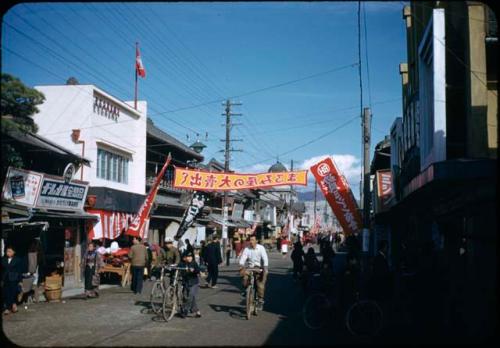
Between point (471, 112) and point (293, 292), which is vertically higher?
point (471, 112)

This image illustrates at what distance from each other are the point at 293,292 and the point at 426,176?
991 cm

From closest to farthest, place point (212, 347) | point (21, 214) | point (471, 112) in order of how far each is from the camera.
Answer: point (212, 347)
point (471, 112)
point (21, 214)

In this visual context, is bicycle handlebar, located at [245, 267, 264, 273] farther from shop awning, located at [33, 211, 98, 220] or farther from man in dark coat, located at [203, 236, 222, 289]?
shop awning, located at [33, 211, 98, 220]

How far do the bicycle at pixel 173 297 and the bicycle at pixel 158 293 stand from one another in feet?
1.06

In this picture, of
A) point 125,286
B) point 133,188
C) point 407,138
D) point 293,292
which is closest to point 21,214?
point 125,286

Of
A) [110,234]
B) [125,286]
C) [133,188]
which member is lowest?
[125,286]

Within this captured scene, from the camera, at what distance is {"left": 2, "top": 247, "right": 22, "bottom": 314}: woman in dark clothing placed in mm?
13674

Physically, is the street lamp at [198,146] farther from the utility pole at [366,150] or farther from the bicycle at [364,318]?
the bicycle at [364,318]

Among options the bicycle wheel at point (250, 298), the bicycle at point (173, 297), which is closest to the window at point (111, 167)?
the bicycle at point (173, 297)

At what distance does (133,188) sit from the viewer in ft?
92.8

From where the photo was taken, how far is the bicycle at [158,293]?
45.4ft

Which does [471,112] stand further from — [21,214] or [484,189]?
[21,214]

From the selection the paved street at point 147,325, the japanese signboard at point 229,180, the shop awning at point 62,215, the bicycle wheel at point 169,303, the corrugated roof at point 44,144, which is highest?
the corrugated roof at point 44,144

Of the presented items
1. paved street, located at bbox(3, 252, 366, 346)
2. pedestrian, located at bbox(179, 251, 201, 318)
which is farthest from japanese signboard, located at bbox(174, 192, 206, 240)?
pedestrian, located at bbox(179, 251, 201, 318)
